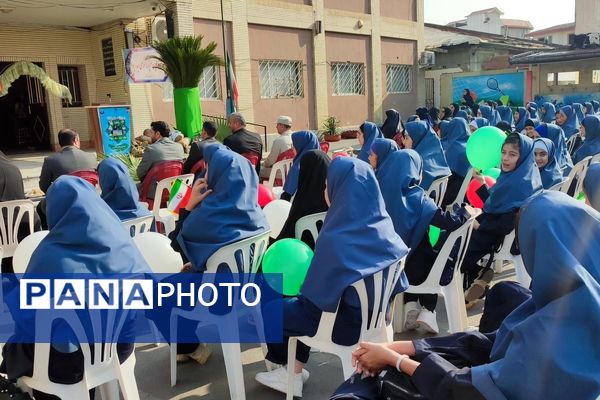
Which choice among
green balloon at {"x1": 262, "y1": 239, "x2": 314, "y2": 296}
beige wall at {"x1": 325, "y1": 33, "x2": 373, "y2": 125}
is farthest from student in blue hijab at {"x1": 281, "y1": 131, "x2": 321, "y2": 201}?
beige wall at {"x1": 325, "y1": 33, "x2": 373, "y2": 125}

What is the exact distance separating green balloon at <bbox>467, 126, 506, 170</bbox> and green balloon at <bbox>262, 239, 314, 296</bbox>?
3017 millimetres

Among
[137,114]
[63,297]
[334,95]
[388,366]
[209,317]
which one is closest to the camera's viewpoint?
[388,366]

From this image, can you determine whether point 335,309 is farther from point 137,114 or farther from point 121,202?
point 137,114

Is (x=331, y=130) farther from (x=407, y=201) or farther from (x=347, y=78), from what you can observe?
(x=407, y=201)

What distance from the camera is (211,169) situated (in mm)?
3172

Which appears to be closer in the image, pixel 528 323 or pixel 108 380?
pixel 528 323

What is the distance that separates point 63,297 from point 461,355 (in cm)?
155

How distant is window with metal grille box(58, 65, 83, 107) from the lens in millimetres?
12734

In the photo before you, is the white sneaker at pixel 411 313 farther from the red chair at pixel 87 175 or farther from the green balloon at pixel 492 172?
the red chair at pixel 87 175

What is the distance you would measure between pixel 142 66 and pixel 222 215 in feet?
28.5

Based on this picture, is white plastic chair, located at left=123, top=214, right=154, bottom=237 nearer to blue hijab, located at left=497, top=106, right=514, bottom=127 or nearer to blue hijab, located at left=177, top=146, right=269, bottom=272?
blue hijab, located at left=177, top=146, right=269, bottom=272

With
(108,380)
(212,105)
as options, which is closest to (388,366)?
(108,380)

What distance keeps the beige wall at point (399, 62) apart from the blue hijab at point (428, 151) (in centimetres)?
1340

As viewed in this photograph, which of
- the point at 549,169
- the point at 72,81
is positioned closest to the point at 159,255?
the point at 549,169
